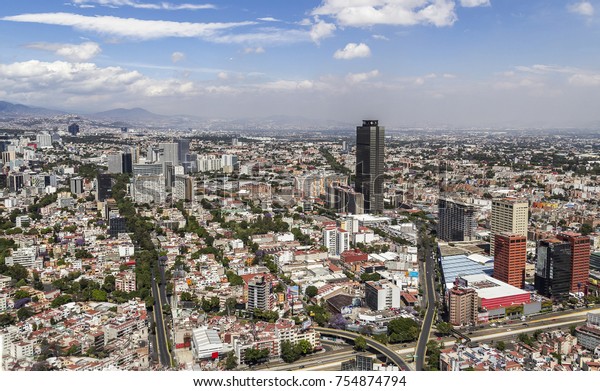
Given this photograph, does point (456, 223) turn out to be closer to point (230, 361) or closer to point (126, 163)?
point (230, 361)

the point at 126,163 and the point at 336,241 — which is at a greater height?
the point at 126,163

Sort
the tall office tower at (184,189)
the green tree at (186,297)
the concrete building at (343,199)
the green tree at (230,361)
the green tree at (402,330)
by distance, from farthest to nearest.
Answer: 1. the tall office tower at (184,189)
2. the concrete building at (343,199)
3. the green tree at (186,297)
4. the green tree at (402,330)
5. the green tree at (230,361)

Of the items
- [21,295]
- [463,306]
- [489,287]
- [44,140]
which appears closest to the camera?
[463,306]

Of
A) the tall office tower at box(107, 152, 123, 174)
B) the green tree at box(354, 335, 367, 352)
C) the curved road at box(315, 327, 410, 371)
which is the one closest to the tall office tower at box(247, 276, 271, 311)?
the curved road at box(315, 327, 410, 371)

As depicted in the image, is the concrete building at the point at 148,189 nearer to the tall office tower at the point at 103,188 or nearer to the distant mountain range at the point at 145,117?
the tall office tower at the point at 103,188

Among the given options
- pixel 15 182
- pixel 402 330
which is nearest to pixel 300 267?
pixel 402 330

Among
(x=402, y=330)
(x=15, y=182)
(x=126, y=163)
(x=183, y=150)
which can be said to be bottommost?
(x=402, y=330)

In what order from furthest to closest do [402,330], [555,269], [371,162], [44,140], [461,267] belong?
[44,140] → [371,162] → [461,267] → [555,269] → [402,330]

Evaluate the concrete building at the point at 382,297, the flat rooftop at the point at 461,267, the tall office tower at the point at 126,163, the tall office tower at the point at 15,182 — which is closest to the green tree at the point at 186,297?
the concrete building at the point at 382,297
